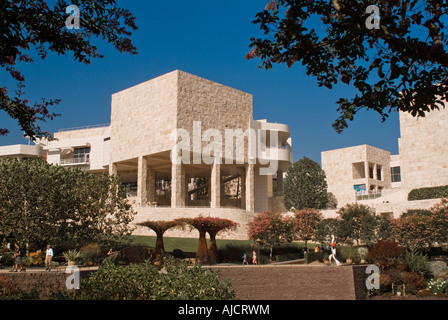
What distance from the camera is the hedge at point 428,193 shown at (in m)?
41.1

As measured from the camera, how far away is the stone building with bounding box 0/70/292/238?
154ft

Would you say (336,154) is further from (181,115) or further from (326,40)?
(326,40)

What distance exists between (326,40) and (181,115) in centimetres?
3948

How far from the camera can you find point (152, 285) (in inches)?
399

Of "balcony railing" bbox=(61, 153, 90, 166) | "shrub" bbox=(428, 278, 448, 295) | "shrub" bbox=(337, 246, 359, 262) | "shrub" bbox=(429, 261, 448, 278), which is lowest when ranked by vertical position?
"shrub" bbox=(428, 278, 448, 295)

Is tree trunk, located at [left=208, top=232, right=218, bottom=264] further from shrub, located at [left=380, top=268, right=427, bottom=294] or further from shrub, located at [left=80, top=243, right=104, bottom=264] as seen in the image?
shrub, located at [left=380, top=268, right=427, bottom=294]

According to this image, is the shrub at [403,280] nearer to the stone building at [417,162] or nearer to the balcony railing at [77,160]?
the stone building at [417,162]

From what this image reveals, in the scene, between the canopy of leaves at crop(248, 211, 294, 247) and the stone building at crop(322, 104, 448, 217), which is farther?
the stone building at crop(322, 104, 448, 217)

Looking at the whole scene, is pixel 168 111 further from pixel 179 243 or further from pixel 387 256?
pixel 387 256

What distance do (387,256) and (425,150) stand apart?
2255cm

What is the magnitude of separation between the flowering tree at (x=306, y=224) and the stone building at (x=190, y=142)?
942 centimetres

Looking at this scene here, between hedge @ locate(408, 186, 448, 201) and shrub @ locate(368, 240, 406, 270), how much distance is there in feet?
50.9

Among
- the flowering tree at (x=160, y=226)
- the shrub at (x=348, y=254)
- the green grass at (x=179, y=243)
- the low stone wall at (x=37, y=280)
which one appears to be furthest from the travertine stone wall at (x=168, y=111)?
the low stone wall at (x=37, y=280)

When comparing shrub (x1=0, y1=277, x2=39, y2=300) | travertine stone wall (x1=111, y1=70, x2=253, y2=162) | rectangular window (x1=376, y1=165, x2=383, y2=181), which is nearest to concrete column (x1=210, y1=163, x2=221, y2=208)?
travertine stone wall (x1=111, y1=70, x2=253, y2=162)
